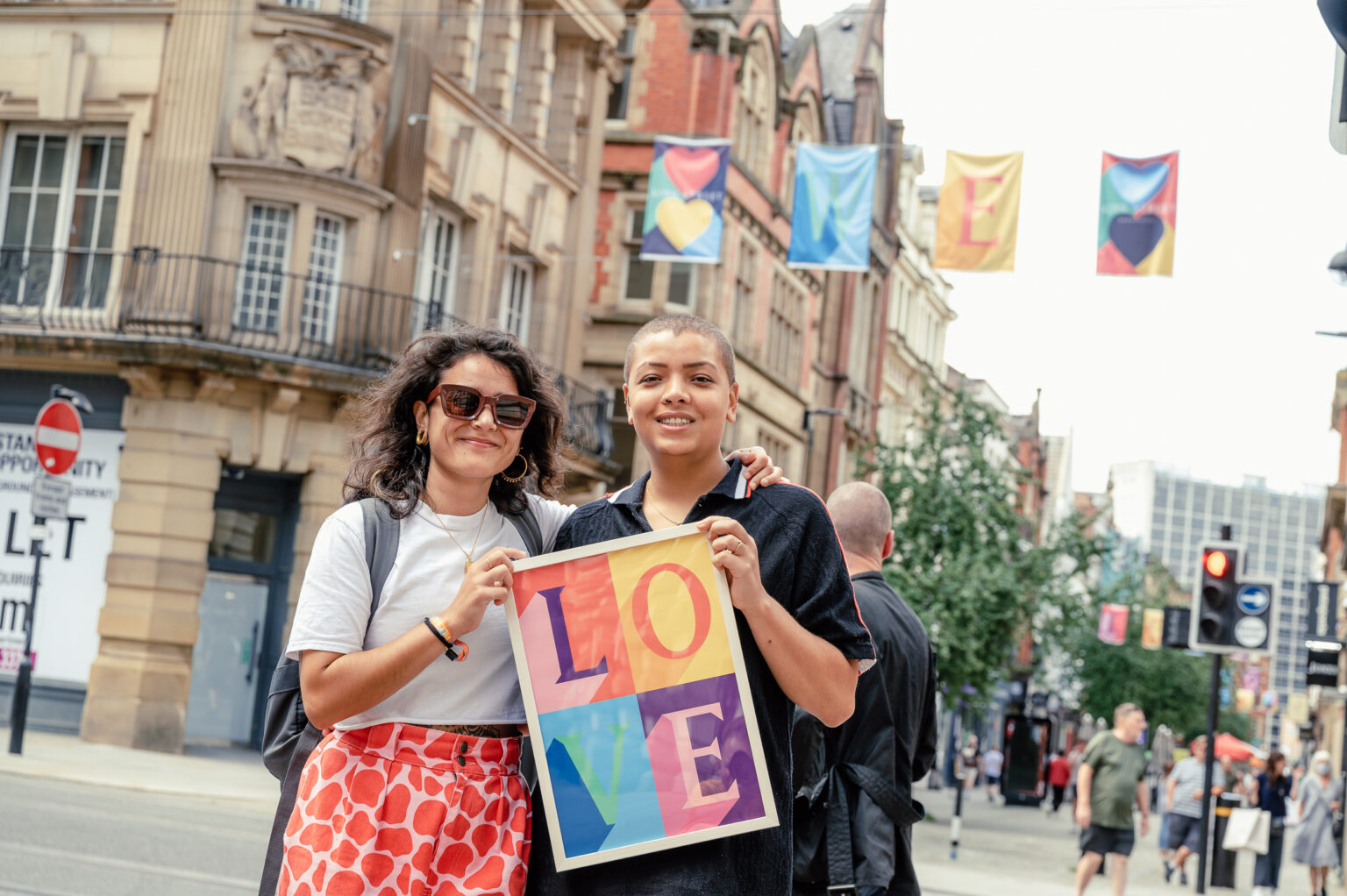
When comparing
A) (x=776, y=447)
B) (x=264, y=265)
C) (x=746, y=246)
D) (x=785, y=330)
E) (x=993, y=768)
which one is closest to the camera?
(x=264, y=265)

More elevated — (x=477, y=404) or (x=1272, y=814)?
(x=477, y=404)

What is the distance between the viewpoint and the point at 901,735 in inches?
240

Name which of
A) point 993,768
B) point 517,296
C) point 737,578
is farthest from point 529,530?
point 993,768

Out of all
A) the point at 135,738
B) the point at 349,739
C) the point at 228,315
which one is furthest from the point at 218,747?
the point at 349,739

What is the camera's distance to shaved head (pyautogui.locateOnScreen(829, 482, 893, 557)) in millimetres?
6324

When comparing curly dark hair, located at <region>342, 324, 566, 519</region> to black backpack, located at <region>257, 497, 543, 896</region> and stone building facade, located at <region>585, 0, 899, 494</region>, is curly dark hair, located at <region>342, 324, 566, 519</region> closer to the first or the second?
black backpack, located at <region>257, 497, 543, 896</region>

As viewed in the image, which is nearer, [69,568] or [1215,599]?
[1215,599]

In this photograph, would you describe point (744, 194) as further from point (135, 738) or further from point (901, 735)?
point (901, 735)

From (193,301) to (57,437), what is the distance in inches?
150

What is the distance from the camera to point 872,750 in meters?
5.91

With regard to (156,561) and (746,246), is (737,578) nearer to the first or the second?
(156,561)

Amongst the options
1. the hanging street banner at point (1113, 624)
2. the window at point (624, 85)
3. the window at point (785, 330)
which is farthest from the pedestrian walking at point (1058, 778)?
the window at point (624, 85)

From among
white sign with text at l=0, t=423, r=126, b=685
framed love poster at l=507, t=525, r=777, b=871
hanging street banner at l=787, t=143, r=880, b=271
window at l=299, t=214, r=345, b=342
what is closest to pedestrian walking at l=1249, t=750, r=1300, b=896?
hanging street banner at l=787, t=143, r=880, b=271

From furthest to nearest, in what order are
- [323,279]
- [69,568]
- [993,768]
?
[993,768], [323,279], [69,568]
